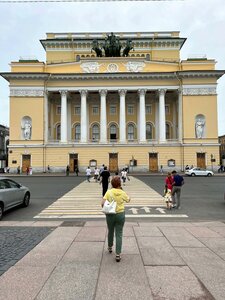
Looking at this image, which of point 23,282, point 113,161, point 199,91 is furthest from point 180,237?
point 199,91

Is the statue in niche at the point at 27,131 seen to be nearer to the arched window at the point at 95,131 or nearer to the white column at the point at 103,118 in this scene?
the arched window at the point at 95,131

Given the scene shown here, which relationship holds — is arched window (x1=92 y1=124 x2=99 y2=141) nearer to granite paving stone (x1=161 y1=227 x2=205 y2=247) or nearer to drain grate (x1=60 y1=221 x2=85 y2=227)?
drain grate (x1=60 y1=221 x2=85 y2=227)

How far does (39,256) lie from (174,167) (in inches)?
1794

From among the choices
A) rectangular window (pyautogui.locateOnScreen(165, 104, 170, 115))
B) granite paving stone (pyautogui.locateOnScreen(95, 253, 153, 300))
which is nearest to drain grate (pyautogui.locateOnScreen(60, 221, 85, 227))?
granite paving stone (pyautogui.locateOnScreen(95, 253, 153, 300))

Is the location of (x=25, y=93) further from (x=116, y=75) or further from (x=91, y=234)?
(x=91, y=234)

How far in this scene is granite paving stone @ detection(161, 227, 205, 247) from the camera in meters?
6.73

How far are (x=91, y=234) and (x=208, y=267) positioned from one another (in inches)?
138

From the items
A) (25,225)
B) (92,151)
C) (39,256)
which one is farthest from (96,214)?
(92,151)

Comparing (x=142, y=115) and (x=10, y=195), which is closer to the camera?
(x=10, y=195)

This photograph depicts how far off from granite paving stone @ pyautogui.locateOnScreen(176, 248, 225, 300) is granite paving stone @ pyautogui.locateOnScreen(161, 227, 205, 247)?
412 millimetres

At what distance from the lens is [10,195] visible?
11.6 m

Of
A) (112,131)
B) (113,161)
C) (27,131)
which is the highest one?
(112,131)

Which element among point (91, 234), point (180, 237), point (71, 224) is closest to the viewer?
point (180, 237)

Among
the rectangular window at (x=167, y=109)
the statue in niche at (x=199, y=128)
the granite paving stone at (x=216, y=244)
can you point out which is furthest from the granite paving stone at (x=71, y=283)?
the rectangular window at (x=167, y=109)
